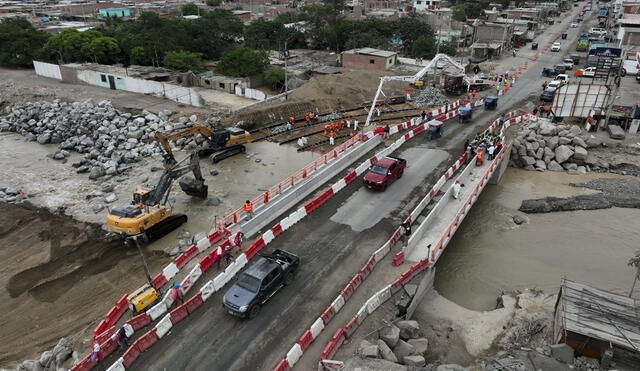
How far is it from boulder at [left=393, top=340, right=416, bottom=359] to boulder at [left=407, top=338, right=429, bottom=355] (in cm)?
31

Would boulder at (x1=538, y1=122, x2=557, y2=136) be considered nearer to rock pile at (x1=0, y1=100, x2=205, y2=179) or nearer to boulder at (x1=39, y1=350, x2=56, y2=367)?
rock pile at (x1=0, y1=100, x2=205, y2=179)

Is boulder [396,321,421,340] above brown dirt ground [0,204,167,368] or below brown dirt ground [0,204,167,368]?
above

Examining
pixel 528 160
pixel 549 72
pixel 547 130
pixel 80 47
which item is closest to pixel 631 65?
pixel 549 72

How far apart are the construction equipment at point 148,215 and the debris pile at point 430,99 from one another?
2780 centimetres

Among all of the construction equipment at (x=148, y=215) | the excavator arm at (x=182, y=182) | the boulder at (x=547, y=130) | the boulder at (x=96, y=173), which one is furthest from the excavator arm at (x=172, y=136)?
the boulder at (x=547, y=130)

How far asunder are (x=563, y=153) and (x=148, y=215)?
3088cm

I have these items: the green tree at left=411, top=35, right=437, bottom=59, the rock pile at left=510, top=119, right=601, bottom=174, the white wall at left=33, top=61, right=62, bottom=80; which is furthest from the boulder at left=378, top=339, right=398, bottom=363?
the green tree at left=411, top=35, right=437, bottom=59

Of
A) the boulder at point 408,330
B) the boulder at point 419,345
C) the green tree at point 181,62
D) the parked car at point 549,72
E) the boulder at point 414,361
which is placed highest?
the green tree at point 181,62

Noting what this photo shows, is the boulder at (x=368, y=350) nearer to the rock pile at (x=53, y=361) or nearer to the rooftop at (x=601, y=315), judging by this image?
the rooftop at (x=601, y=315)

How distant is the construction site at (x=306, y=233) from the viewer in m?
15.4

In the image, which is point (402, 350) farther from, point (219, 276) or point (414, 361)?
A: point (219, 276)

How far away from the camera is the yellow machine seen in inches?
650

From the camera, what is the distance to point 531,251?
24656 millimetres

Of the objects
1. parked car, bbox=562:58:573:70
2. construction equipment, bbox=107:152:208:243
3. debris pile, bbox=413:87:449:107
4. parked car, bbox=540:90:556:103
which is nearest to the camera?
construction equipment, bbox=107:152:208:243
